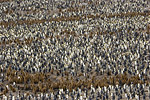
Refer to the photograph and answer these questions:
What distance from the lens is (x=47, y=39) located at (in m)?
28.7

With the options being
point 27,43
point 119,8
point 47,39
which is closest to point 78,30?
point 47,39

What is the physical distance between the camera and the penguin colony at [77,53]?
56.6 ft

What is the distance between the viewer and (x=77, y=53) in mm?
23594

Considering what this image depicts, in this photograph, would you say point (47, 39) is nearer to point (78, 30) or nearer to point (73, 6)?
point (78, 30)

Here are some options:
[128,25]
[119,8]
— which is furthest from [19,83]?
[119,8]

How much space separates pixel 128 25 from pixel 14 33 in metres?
11.7

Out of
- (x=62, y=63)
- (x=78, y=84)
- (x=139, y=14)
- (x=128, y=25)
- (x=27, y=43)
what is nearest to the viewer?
(x=78, y=84)

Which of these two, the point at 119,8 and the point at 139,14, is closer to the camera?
the point at 139,14

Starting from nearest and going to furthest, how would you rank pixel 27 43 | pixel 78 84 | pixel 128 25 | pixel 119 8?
1. pixel 78 84
2. pixel 27 43
3. pixel 128 25
4. pixel 119 8

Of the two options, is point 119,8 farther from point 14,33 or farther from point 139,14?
point 14,33

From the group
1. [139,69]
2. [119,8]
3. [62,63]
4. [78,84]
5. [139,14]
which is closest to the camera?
[78,84]

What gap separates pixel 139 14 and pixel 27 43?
15.3 metres

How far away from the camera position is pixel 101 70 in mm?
20062

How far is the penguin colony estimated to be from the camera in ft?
56.6
